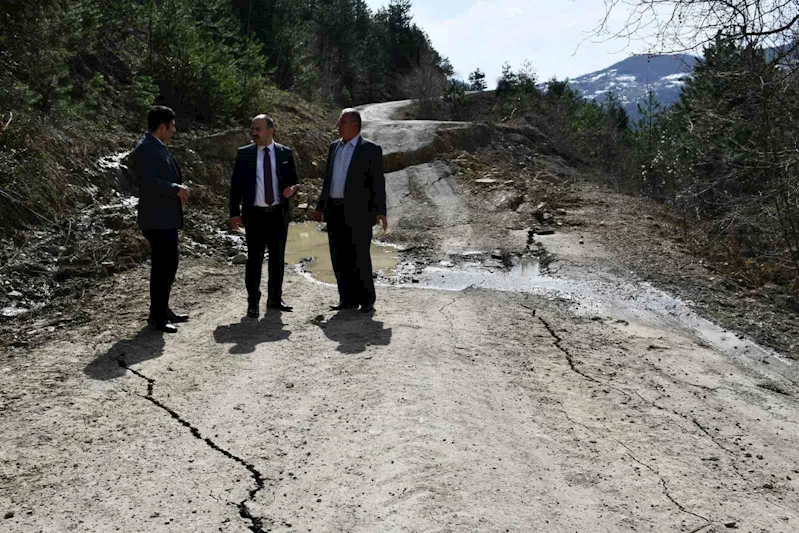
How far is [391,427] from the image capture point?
4.00 meters

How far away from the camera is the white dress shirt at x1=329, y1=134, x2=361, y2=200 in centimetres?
645

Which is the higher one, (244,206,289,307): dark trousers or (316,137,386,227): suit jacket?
(316,137,386,227): suit jacket

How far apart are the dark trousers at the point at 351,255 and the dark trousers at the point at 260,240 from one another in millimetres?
478

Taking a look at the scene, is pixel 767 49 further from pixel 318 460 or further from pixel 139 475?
pixel 139 475

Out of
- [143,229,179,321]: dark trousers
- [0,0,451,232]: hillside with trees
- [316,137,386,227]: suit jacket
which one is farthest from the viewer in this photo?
[0,0,451,232]: hillside with trees

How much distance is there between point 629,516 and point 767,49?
177 inches

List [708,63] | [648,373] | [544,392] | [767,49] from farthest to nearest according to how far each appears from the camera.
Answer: [708,63], [767,49], [648,373], [544,392]

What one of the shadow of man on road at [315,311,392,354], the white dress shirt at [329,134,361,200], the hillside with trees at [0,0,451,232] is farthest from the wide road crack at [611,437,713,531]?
the hillside with trees at [0,0,451,232]

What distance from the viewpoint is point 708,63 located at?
7.17m

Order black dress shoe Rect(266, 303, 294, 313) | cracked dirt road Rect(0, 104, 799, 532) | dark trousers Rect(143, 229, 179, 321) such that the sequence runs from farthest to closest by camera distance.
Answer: black dress shoe Rect(266, 303, 294, 313), dark trousers Rect(143, 229, 179, 321), cracked dirt road Rect(0, 104, 799, 532)

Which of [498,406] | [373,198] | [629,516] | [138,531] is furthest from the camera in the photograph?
[373,198]

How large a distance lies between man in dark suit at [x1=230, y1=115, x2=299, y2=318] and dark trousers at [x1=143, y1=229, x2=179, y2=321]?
0.66 meters

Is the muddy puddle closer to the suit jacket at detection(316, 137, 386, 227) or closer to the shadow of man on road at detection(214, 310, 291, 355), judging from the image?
the suit jacket at detection(316, 137, 386, 227)

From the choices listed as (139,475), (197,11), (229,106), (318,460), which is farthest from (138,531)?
(197,11)
